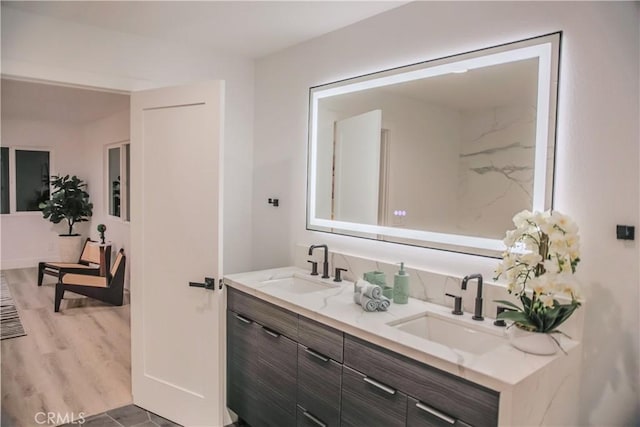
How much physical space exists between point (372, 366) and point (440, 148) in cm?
115

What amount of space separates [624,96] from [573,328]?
0.91 meters

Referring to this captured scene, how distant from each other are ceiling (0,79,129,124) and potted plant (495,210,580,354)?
376 centimetres

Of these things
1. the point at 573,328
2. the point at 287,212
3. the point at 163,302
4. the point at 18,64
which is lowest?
the point at 163,302

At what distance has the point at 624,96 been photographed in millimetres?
1559

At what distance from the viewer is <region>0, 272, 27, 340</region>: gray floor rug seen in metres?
4.08

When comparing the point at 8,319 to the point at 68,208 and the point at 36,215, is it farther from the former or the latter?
the point at 36,215

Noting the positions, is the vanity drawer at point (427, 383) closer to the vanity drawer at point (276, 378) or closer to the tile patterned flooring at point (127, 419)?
the vanity drawer at point (276, 378)

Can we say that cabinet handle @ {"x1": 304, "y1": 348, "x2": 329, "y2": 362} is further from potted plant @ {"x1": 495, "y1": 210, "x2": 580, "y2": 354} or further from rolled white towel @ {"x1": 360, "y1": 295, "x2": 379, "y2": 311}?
potted plant @ {"x1": 495, "y1": 210, "x2": 580, "y2": 354}

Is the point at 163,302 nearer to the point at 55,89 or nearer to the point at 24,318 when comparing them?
the point at 24,318

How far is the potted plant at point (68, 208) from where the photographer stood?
6801 mm

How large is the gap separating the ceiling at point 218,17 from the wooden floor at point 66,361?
2.51 m

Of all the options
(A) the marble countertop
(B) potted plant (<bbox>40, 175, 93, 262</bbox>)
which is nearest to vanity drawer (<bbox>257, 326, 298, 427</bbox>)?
(A) the marble countertop

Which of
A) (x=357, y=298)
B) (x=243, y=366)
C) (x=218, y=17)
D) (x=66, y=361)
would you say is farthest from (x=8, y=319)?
(x=357, y=298)

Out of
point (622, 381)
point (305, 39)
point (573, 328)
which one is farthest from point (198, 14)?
point (622, 381)
